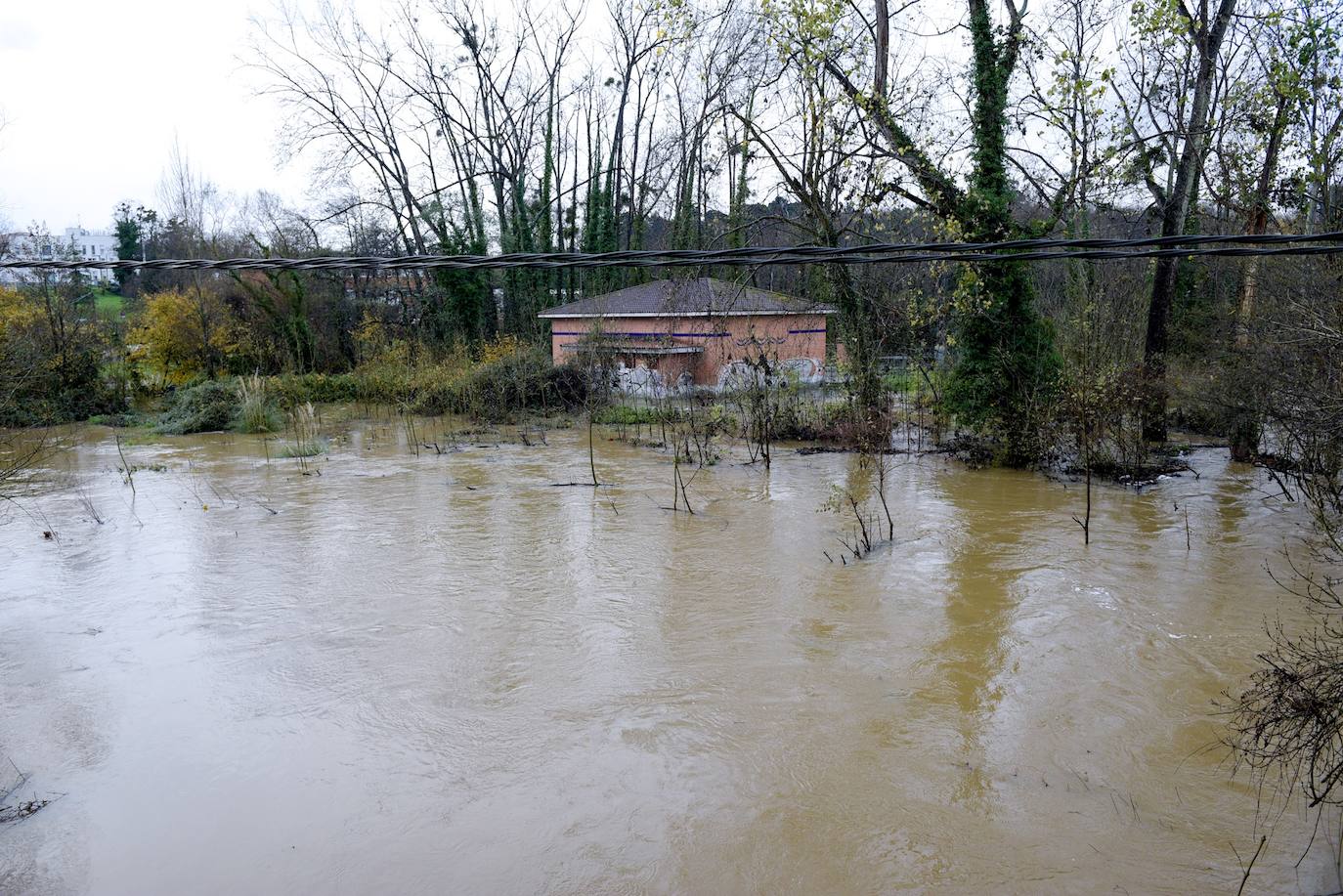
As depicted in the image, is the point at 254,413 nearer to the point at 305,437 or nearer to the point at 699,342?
the point at 305,437

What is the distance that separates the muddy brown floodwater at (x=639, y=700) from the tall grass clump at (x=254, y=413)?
8.32m

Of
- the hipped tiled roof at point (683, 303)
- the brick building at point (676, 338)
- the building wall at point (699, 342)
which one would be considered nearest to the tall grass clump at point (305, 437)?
the brick building at point (676, 338)

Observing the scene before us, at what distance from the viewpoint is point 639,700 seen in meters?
6.94

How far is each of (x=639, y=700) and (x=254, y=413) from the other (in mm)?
17324

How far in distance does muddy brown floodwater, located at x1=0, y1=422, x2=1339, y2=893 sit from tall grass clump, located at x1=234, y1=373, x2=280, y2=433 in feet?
27.3

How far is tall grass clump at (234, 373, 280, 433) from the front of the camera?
2116cm

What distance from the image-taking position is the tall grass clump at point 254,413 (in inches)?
833

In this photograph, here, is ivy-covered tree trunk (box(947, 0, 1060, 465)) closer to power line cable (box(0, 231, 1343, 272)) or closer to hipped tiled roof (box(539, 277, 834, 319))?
hipped tiled roof (box(539, 277, 834, 319))

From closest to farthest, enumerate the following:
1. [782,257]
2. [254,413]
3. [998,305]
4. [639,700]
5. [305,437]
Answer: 1. [782,257]
2. [639,700]
3. [998,305]
4. [305,437]
5. [254,413]

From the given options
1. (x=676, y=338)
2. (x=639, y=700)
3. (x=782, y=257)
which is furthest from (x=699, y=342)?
(x=782, y=257)

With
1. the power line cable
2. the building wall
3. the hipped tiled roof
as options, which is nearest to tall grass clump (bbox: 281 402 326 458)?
the building wall

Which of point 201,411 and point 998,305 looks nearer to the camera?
point 998,305

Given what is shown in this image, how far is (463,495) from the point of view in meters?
14.2

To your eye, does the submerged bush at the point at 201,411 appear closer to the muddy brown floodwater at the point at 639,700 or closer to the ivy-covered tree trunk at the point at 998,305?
the muddy brown floodwater at the point at 639,700
